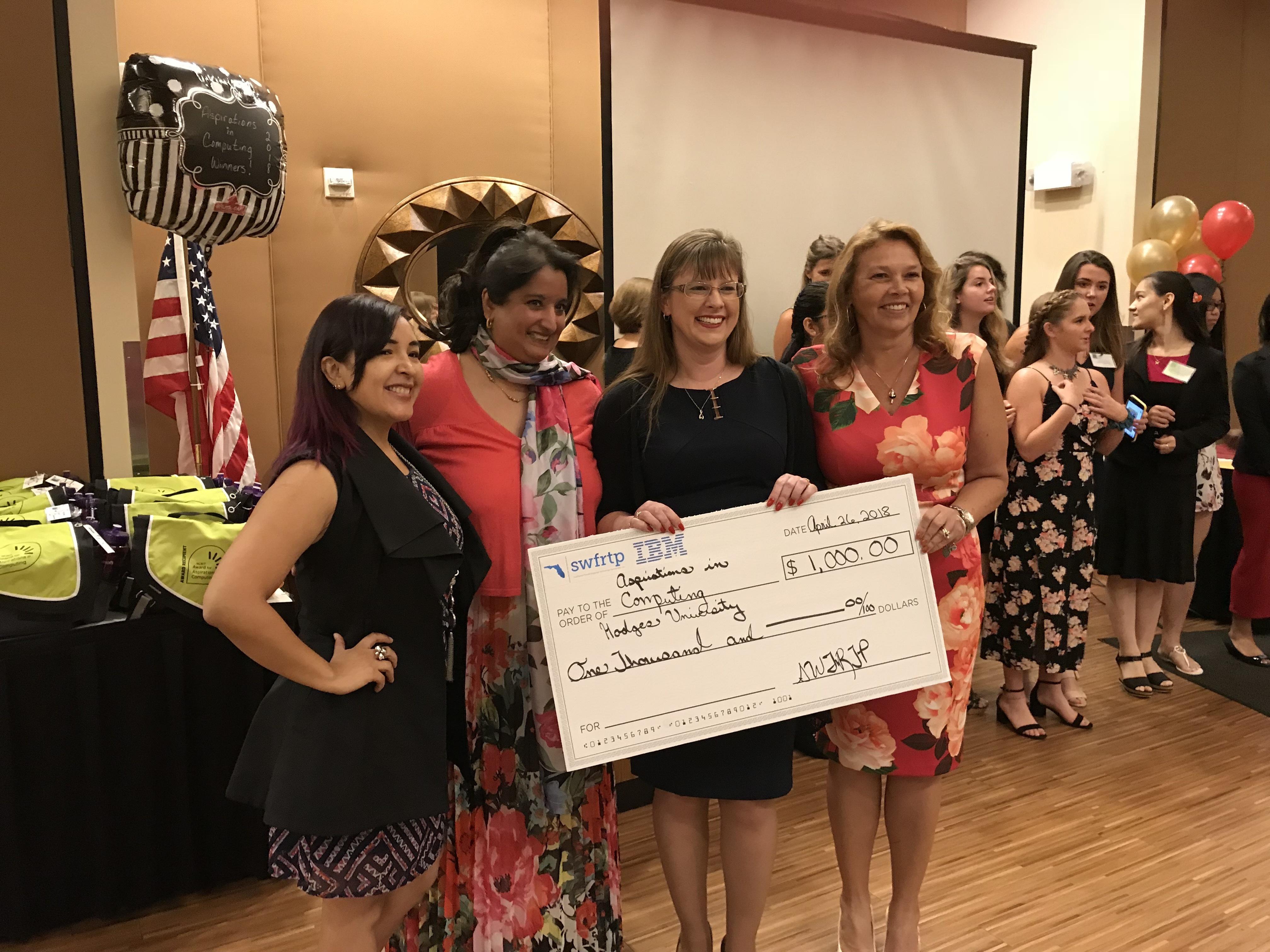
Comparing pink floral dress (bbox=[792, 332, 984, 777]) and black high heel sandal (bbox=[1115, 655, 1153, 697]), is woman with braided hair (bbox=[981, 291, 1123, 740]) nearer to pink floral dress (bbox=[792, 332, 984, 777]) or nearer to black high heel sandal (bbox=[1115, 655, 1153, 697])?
black high heel sandal (bbox=[1115, 655, 1153, 697])

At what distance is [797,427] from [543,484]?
1.72 ft

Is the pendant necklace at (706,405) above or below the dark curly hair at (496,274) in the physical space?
below

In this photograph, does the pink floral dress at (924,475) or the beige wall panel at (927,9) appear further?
the beige wall panel at (927,9)

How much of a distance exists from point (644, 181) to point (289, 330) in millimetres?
1821

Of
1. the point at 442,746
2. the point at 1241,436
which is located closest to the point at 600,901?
the point at 442,746

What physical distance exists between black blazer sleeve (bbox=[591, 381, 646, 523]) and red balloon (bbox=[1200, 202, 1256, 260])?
5.08 m

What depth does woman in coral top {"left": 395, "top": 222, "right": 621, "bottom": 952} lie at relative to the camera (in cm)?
182

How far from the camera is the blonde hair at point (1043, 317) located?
130 inches

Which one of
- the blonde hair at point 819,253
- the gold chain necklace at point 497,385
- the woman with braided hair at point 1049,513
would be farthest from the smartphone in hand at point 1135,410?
the gold chain necklace at point 497,385

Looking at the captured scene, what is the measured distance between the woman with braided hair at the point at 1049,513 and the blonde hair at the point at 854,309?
5.01 ft

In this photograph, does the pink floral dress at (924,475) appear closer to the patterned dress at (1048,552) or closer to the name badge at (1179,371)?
the patterned dress at (1048,552)

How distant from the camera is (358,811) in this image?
1.42 m

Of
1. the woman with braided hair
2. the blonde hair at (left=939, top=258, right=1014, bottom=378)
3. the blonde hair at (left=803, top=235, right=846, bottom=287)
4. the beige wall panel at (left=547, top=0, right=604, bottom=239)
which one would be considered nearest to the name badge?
the woman with braided hair

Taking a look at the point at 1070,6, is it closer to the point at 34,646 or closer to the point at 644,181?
the point at 644,181
